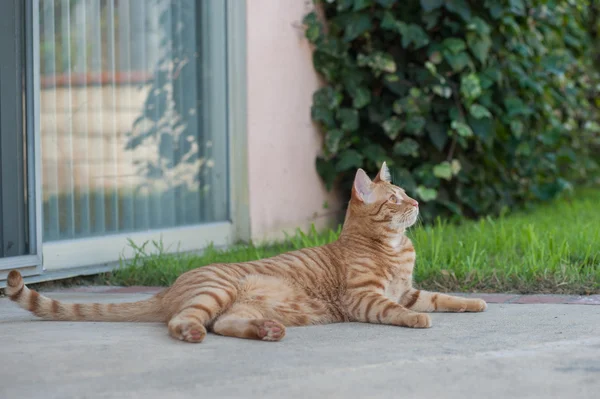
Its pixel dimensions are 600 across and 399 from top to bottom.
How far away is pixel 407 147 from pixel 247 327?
11.7 ft

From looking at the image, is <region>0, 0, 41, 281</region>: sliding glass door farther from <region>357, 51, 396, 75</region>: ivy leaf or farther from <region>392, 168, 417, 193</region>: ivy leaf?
<region>392, 168, 417, 193</region>: ivy leaf

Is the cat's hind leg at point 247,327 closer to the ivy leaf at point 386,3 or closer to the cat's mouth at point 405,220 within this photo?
the cat's mouth at point 405,220

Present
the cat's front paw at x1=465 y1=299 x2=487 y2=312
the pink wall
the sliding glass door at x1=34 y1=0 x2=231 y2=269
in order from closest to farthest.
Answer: the cat's front paw at x1=465 y1=299 x2=487 y2=312, the sliding glass door at x1=34 y1=0 x2=231 y2=269, the pink wall

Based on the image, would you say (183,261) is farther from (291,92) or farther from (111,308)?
(291,92)

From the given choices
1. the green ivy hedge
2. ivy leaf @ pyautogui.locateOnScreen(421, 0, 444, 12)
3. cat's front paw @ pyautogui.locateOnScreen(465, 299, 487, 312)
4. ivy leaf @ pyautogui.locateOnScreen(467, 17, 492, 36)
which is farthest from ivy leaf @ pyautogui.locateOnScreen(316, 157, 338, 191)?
cat's front paw @ pyautogui.locateOnScreen(465, 299, 487, 312)

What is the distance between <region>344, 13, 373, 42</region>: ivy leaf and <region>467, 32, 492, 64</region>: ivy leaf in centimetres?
74

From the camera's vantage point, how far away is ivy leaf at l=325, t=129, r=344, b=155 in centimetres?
639

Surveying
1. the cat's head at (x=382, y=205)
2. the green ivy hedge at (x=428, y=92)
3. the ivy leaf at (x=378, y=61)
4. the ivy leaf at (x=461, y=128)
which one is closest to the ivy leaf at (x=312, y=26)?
the green ivy hedge at (x=428, y=92)

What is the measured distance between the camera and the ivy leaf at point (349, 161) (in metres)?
6.31

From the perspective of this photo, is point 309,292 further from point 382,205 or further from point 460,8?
point 460,8

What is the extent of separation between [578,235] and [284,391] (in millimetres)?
3305

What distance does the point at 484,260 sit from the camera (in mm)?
4594

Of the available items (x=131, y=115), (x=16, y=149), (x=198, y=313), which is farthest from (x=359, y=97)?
Answer: (x=198, y=313)

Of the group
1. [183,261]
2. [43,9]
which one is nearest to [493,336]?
[183,261]
